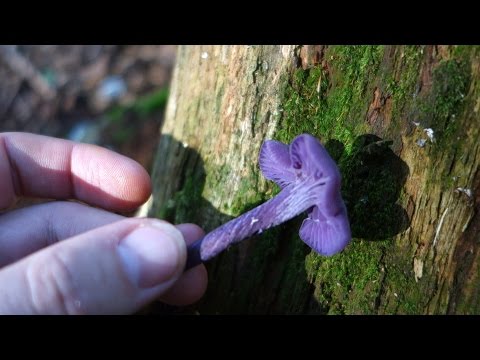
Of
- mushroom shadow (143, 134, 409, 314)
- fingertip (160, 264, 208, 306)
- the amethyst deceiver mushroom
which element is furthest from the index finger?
the amethyst deceiver mushroom

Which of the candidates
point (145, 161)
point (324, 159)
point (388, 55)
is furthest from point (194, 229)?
point (145, 161)

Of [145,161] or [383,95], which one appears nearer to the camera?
[383,95]

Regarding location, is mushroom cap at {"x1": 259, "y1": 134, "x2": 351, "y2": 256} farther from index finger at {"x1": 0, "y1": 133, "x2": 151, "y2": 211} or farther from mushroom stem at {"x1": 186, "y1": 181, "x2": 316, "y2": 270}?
index finger at {"x1": 0, "y1": 133, "x2": 151, "y2": 211}

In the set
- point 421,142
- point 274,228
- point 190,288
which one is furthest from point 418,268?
point 190,288

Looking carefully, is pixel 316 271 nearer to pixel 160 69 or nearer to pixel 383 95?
pixel 383 95

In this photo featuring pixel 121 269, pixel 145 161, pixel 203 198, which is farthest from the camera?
pixel 145 161

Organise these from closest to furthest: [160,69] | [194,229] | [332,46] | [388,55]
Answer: [388,55] → [332,46] → [194,229] → [160,69]

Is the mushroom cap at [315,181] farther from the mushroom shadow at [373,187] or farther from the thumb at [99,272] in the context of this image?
the thumb at [99,272]
